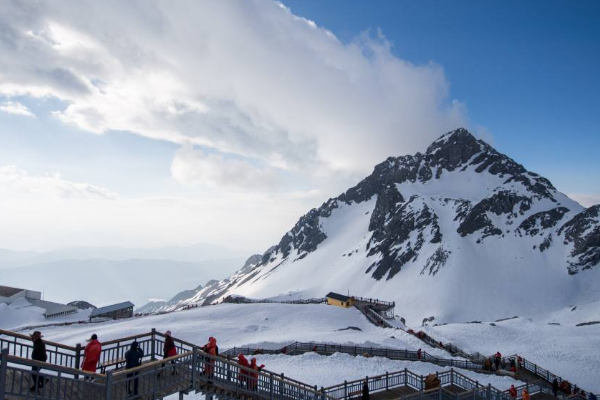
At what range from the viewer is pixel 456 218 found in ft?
456

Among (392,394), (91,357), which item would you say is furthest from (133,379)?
(392,394)

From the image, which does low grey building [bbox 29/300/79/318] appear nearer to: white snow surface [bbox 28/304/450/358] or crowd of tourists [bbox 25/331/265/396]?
white snow surface [bbox 28/304/450/358]

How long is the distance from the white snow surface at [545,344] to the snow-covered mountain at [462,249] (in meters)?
37.1

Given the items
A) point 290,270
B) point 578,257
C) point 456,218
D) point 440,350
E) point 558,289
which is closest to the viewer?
point 440,350

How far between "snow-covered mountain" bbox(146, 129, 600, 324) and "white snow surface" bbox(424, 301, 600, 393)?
37.1 metres

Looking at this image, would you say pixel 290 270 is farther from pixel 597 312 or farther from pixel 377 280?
pixel 597 312

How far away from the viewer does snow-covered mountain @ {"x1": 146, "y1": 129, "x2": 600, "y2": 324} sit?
105 meters

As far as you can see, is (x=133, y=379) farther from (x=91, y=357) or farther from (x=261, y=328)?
(x=261, y=328)

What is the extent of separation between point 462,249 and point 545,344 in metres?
73.6

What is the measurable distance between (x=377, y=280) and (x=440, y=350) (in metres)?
78.9

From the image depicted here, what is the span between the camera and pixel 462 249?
122750 millimetres

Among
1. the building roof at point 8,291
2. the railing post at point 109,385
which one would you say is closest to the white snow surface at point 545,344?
the railing post at point 109,385

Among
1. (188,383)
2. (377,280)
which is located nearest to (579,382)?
(188,383)

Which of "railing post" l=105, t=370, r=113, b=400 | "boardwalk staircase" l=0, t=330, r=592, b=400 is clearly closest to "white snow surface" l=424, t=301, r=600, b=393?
"boardwalk staircase" l=0, t=330, r=592, b=400
